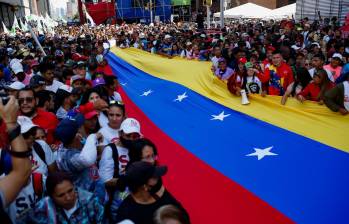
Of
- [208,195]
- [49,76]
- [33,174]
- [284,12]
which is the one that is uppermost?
[284,12]

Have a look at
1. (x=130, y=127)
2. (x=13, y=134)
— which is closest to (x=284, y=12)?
(x=130, y=127)

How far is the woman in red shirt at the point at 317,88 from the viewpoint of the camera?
5.47 meters

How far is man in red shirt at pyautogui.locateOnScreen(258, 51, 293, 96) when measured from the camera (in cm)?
644

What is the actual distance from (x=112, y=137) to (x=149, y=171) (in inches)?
52.5

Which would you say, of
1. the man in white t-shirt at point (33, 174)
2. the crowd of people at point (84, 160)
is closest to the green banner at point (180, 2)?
the crowd of people at point (84, 160)

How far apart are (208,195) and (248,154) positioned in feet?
2.99

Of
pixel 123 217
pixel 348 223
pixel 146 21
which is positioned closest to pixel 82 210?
pixel 123 217

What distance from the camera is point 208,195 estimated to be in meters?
4.36

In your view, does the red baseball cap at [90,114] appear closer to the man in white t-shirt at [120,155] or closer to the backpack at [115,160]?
the man in white t-shirt at [120,155]

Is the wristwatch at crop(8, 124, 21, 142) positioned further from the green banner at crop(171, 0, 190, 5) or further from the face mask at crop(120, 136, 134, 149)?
the green banner at crop(171, 0, 190, 5)

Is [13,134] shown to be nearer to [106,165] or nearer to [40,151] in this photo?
[40,151]

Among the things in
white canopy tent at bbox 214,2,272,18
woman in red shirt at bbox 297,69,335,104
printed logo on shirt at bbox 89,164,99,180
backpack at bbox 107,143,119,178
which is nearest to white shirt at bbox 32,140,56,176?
printed logo on shirt at bbox 89,164,99,180

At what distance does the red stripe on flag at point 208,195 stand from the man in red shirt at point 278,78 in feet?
5.96

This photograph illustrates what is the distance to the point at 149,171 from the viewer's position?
2.94m
